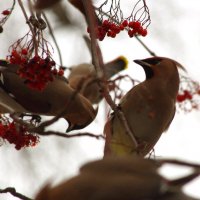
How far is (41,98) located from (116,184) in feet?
7.49

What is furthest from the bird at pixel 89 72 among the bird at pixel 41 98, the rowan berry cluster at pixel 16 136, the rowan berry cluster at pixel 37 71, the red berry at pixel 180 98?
the rowan berry cluster at pixel 37 71

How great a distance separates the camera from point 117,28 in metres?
2.35

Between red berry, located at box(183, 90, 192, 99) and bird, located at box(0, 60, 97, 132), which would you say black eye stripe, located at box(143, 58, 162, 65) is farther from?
bird, located at box(0, 60, 97, 132)

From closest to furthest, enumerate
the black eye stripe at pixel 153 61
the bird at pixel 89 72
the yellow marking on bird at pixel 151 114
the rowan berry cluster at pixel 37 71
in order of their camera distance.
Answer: the rowan berry cluster at pixel 37 71 → the yellow marking on bird at pixel 151 114 → the black eye stripe at pixel 153 61 → the bird at pixel 89 72

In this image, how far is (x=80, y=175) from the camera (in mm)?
957

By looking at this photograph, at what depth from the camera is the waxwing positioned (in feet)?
2.91

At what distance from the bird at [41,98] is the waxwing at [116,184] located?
6.54ft

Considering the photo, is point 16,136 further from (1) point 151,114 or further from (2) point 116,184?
(2) point 116,184

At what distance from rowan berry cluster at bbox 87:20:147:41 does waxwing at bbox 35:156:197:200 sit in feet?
4.57

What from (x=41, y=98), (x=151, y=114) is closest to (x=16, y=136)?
(x=41, y=98)

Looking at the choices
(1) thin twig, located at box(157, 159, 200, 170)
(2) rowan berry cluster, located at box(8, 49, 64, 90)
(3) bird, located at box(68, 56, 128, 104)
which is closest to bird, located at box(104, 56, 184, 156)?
(3) bird, located at box(68, 56, 128, 104)

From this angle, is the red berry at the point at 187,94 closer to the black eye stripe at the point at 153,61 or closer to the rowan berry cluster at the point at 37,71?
the black eye stripe at the point at 153,61

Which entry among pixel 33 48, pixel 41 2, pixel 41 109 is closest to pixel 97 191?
pixel 41 2

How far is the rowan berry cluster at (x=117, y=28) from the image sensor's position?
2330mm
